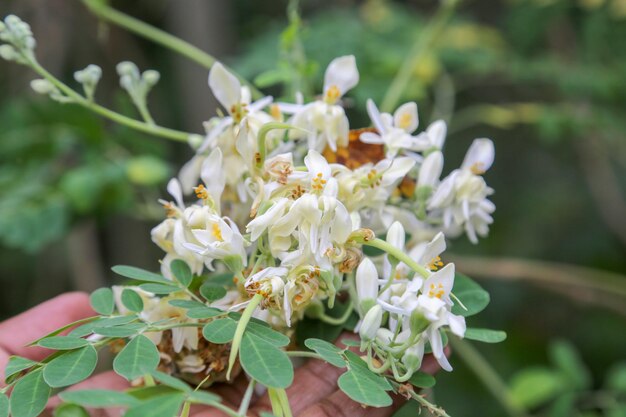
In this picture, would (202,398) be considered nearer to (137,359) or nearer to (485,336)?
(137,359)

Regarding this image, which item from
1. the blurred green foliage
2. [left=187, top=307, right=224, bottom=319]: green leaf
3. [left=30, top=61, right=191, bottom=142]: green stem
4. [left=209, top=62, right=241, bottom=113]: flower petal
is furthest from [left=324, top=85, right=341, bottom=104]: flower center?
the blurred green foliage

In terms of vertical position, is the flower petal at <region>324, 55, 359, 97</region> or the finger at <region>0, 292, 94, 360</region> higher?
the flower petal at <region>324, 55, 359, 97</region>

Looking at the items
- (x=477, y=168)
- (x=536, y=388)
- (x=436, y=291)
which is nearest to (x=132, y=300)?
(x=436, y=291)

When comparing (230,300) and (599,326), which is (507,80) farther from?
(230,300)

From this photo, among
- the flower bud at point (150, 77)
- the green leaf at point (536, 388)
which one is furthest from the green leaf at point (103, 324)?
the green leaf at point (536, 388)

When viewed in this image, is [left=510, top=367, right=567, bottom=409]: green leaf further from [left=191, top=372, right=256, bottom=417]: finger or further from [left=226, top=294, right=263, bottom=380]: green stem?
[left=226, top=294, right=263, bottom=380]: green stem
